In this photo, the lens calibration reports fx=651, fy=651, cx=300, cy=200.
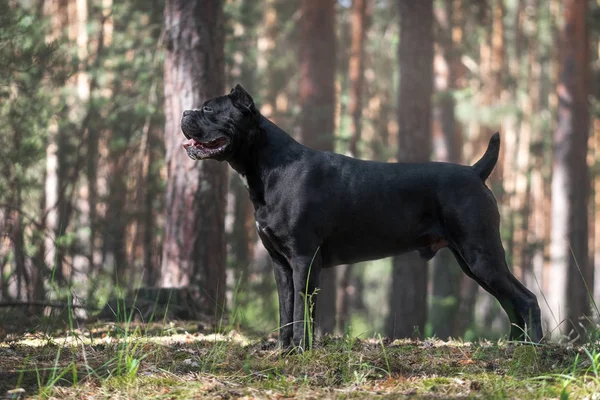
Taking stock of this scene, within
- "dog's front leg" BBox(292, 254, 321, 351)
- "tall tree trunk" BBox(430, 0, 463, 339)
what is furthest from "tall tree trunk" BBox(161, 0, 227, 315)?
"tall tree trunk" BBox(430, 0, 463, 339)

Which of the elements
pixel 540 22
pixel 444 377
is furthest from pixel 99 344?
pixel 540 22

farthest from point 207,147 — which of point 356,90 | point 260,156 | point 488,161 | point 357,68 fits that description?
point 357,68

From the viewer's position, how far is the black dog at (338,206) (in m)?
5.08

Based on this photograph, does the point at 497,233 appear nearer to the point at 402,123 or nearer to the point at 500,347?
the point at 500,347

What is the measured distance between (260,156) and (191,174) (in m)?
2.63

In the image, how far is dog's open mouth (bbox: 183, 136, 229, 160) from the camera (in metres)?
5.20

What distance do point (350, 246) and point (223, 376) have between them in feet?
5.62

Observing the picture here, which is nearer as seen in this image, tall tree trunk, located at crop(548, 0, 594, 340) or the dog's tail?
the dog's tail

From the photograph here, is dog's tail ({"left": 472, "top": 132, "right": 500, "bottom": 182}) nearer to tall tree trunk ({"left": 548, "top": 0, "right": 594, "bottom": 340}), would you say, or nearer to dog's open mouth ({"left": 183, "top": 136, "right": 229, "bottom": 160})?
dog's open mouth ({"left": 183, "top": 136, "right": 229, "bottom": 160})

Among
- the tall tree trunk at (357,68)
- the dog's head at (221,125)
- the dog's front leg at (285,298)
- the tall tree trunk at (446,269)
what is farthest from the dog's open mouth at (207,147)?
the tall tree trunk at (357,68)

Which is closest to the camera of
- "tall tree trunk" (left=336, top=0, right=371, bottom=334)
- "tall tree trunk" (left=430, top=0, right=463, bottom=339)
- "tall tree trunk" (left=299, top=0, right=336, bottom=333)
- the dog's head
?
the dog's head

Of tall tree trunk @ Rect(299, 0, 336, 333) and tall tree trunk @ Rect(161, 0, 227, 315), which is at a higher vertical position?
tall tree trunk @ Rect(299, 0, 336, 333)

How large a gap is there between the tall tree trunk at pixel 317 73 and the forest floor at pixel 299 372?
923cm

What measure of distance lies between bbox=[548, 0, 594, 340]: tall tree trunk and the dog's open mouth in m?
11.5
